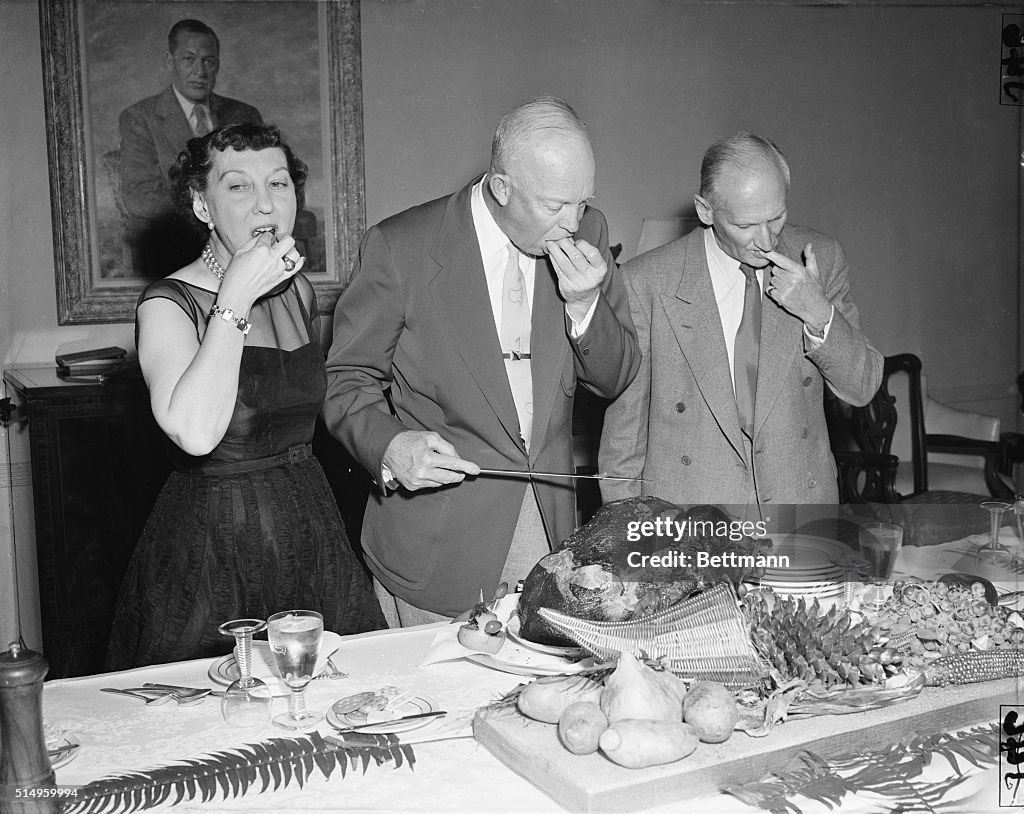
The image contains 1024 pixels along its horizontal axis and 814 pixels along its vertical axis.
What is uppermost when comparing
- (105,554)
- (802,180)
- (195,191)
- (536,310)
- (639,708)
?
(802,180)

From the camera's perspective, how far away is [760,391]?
2461 mm

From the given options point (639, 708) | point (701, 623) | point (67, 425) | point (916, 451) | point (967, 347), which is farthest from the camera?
point (967, 347)

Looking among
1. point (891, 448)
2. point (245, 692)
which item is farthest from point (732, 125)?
point (245, 692)

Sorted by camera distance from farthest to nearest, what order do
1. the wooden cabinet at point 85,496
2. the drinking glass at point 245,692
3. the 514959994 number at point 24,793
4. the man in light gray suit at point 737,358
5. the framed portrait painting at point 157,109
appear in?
the framed portrait painting at point 157,109 < the wooden cabinet at point 85,496 < the man in light gray suit at point 737,358 < the drinking glass at point 245,692 < the 514959994 number at point 24,793

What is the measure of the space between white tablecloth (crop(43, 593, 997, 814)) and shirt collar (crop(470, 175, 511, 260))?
0.87 m

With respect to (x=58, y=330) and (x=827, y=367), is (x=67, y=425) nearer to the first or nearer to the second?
(x=58, y=330)

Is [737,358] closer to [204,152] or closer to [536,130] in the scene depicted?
[536,130]

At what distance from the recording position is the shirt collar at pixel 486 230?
2.29 metres

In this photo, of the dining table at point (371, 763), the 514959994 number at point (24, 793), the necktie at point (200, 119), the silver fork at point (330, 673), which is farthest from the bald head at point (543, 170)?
the necktie at point (200, 119)

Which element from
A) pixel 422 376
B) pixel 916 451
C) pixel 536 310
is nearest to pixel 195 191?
pixel 422 376

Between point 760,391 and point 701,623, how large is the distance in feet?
3.71

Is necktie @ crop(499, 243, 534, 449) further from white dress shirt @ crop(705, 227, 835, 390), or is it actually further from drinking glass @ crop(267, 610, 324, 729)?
drinking glass @ crop(267, 610, 324, 729)

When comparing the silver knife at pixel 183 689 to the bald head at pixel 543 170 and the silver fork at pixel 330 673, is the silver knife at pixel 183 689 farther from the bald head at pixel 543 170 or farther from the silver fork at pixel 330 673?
the bald head at pixel 543 170

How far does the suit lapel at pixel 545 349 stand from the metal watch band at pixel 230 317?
0.59 m
